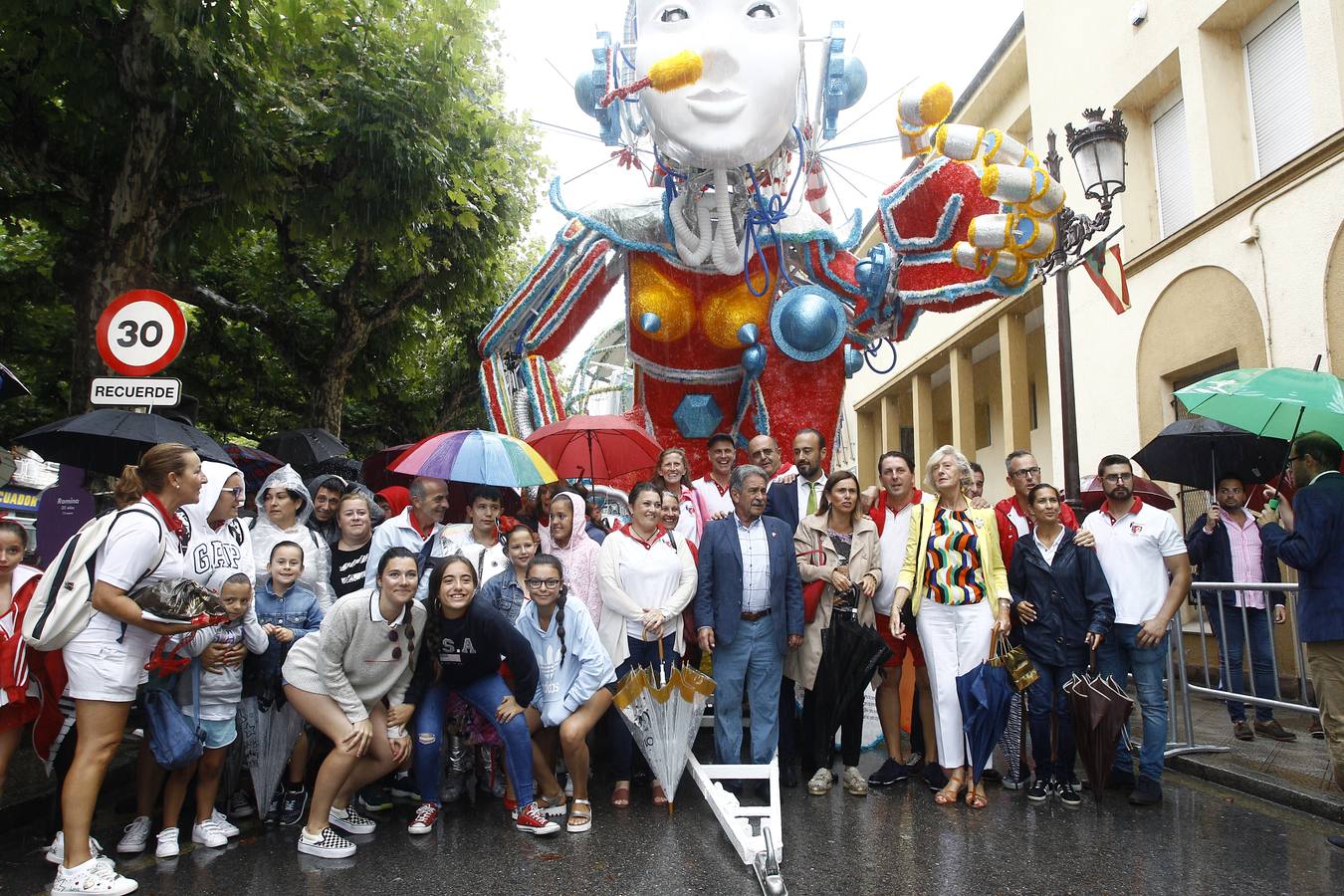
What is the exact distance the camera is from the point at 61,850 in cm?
383

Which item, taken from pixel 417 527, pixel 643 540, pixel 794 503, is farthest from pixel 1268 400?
pixel 417 527

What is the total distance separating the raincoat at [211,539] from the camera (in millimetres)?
4191

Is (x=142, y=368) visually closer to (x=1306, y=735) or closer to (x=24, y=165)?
(x=24, y=165)

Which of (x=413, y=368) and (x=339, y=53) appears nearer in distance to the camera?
(x=339, y=53)

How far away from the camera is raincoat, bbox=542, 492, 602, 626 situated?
5.14 metres

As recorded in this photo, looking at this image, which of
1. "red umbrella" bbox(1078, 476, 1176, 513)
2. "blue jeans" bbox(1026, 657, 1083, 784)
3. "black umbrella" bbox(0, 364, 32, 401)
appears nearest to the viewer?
"blue jeans" bbox(1026, 657, 1083, 784)

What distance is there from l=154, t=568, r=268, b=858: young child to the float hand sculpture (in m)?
2.96

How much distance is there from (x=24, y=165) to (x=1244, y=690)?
923cm

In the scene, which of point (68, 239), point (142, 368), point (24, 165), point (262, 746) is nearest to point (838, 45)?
point (142, 368)

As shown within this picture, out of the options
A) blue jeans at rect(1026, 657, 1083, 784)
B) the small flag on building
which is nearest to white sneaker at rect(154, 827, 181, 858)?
blue jeans at rect(1026, 657, 1083, 784)

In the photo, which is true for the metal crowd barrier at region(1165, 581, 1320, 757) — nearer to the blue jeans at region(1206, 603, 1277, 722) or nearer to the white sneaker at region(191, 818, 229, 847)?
the blue jeans at region(1206, 603, 1277, 722)

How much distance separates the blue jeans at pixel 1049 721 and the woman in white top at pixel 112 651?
12.4ft

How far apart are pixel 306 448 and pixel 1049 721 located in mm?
6766

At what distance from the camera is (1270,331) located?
826 centimetres
